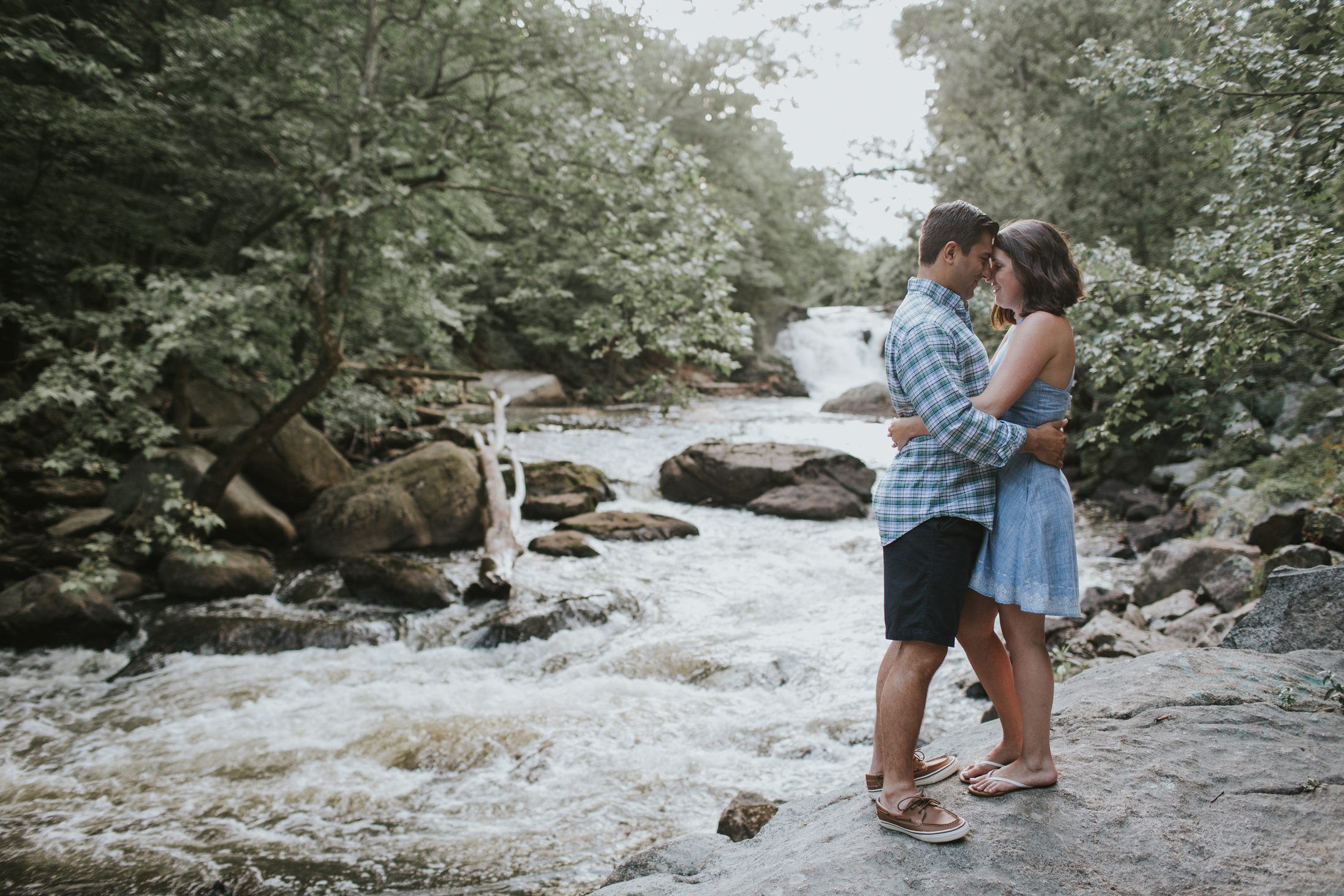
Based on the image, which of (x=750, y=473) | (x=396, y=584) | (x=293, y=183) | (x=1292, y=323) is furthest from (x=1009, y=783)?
(x=750, y=473)

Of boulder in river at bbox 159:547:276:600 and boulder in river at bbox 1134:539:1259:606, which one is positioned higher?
boulder in river at bbox 1134:539:1259:606

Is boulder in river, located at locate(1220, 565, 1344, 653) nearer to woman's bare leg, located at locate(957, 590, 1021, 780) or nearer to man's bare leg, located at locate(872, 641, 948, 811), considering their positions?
woman's bare leg, located at locate(957, 590, 1021, 780)

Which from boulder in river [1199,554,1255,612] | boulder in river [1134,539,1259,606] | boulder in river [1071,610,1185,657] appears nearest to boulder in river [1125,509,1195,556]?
boulder in river [1134,539,1259,606]

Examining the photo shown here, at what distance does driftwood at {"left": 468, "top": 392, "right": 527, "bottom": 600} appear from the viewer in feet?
24.1

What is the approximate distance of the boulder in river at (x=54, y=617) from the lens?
5852 millimetres

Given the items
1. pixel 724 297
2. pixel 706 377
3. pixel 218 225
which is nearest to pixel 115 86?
pixel 218 225

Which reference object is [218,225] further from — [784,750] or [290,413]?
[784,750]

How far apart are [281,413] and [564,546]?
3.48 metres

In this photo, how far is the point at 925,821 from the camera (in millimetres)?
2096

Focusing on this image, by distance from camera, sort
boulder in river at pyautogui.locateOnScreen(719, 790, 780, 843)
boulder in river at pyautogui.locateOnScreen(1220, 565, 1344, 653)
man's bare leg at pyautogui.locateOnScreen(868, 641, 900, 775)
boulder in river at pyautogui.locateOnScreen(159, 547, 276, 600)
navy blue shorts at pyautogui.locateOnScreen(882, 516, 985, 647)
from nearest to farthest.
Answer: navy blue shorts at pyautogui.locateOnScreen(882, 516, 985, 647) < man's bare leg at pyautogui.locateOnScreen(868, 641, 900, 775) < boulder in river at pyautogui.locateOnScreen(719, 790, 780, 843) < boulder in river at pyautogui.locateOnScreen(1220, 565, 1344, 653) < boulder in river at pyautogui.locateOnScreen(159, 547, 276, 600)

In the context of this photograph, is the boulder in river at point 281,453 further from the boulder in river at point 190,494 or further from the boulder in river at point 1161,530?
the boulder in river at point 1161,530

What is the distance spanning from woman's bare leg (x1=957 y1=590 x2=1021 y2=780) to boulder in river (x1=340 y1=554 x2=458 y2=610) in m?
5.78

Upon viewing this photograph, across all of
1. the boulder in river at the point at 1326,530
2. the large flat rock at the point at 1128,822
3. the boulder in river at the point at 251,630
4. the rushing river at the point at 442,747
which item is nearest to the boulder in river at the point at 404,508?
the boulder in river at the point at 251,630

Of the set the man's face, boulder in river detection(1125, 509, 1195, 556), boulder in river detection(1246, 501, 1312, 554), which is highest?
the man's face
